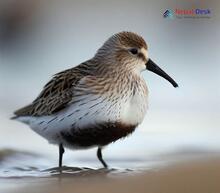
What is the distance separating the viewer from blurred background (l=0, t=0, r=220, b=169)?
A: 16.7 feet

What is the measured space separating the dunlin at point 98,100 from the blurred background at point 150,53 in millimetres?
762

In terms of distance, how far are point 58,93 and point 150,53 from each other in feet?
7.42

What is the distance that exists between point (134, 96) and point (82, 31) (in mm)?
2854

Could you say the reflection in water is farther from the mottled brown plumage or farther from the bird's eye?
the bird's eye

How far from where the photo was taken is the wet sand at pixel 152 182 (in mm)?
2857

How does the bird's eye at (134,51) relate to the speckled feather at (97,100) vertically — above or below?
above

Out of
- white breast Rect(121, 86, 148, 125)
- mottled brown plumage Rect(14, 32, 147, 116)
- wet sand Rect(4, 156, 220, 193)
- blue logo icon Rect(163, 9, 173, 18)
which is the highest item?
blue logo icon Rect(163, 9, 173, 18)

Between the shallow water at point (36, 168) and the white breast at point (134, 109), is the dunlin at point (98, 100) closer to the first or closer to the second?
the white breast at point (134, 109)

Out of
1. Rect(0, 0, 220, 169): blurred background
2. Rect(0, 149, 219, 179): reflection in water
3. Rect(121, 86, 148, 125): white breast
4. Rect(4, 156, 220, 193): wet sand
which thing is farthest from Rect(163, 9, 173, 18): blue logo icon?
Rect(4, 156, 220, 193): wet sand

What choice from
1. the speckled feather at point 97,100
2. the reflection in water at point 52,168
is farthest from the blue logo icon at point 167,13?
the speckled feather at point 97,100

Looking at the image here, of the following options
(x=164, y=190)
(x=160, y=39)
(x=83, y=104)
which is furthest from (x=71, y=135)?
(x=160, y=39)

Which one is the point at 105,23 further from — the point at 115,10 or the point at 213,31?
the point at 213,31

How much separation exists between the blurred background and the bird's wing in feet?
2.29

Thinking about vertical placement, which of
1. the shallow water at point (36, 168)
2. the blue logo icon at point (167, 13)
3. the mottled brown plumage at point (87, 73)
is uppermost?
the blue logo icon at point (167, 13)
